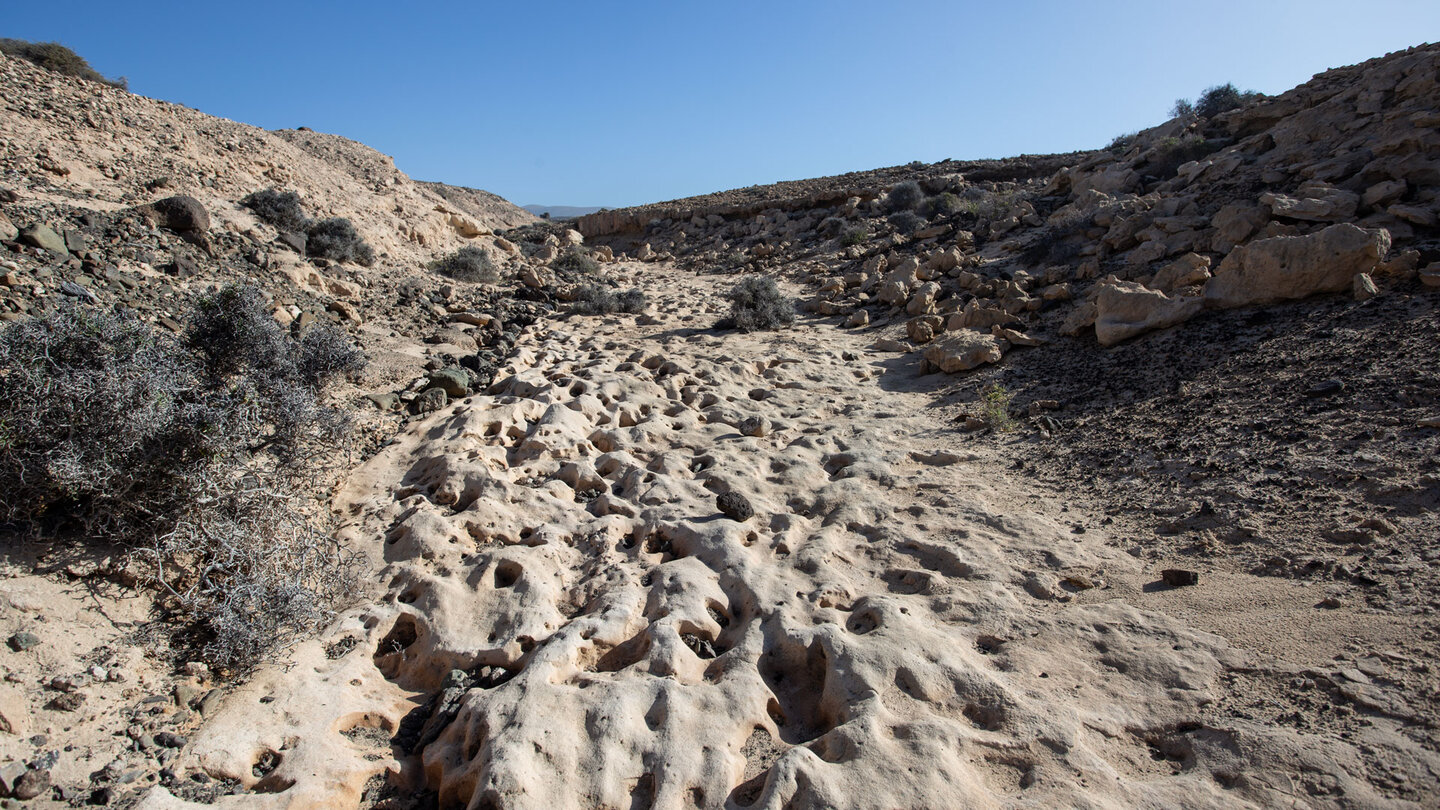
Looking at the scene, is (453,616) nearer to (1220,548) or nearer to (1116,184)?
(1220,548)

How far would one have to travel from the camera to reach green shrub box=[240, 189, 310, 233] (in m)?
8.17

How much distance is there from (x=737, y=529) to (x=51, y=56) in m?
11.5

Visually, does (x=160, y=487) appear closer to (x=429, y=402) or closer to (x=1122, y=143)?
(x=429, y=402)

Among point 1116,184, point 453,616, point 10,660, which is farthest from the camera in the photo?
point 1116,184

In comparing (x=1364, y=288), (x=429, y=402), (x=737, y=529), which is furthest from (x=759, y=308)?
(x=1364, y=288)

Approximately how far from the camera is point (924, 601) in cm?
321

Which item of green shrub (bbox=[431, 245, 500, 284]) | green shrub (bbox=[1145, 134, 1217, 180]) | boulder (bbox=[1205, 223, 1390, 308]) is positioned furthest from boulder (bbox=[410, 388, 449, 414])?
green shrub (bbox=[1145, 134, 1217, 180])

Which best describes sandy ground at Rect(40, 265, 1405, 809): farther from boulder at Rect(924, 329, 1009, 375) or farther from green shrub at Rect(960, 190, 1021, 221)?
green shrub at Rect(960, 190, 1021, 221)

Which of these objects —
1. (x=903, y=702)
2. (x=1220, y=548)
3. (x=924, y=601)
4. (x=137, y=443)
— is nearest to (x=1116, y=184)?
(x=1220, y=548)

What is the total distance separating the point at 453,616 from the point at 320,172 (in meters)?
10.4

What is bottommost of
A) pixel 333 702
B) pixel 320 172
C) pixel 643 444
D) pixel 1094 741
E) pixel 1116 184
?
pixel 1094 741

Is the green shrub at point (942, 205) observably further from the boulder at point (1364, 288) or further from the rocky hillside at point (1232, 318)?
the boulder at point (1364, 288)

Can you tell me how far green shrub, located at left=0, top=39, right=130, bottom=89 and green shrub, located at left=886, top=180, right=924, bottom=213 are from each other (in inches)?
515

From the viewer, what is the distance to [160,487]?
9.75ft
